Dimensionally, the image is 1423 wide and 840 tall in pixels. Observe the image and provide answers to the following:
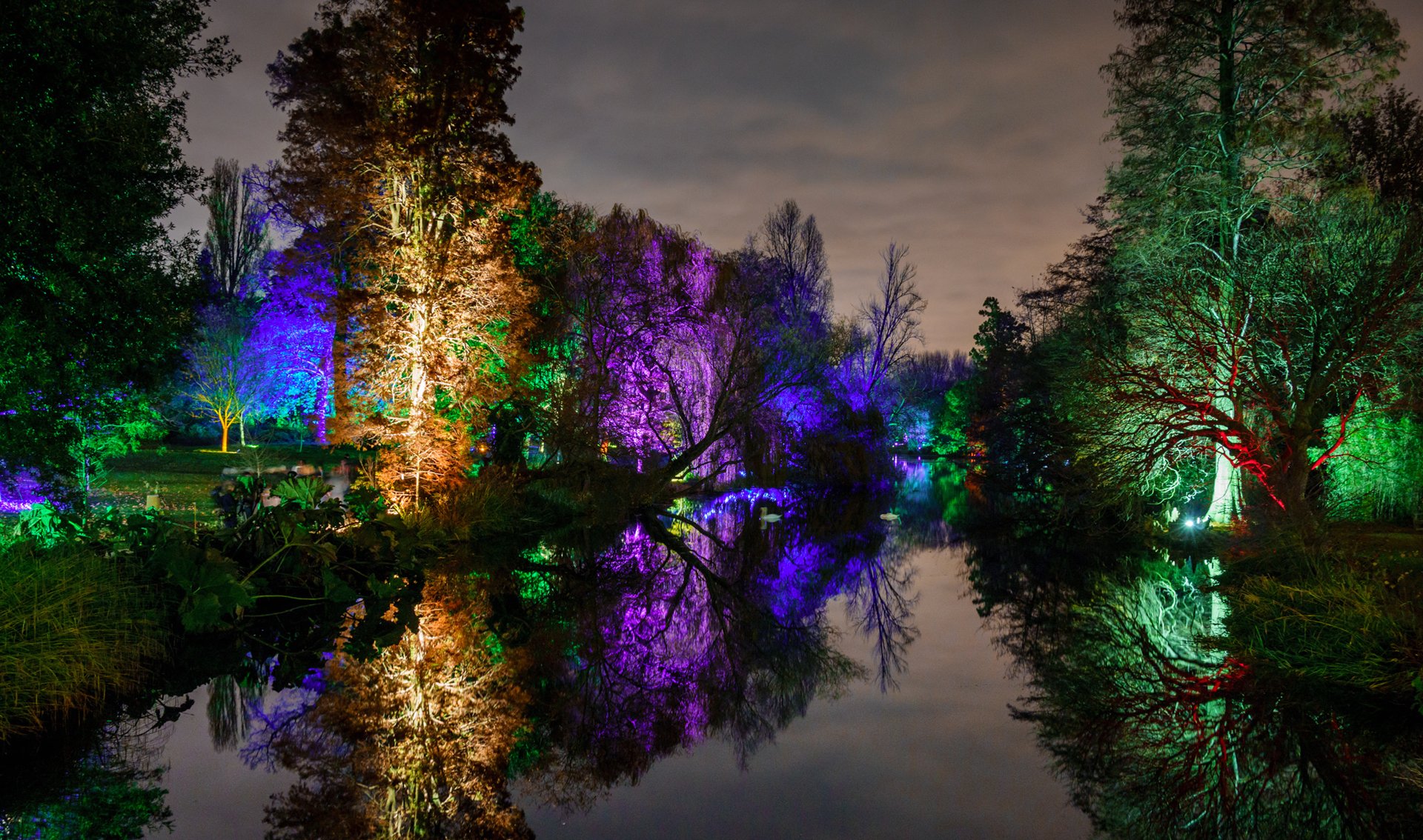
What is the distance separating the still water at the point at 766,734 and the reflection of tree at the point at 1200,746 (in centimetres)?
36

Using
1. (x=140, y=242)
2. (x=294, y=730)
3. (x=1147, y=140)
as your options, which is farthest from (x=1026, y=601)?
(x=140, y=242)

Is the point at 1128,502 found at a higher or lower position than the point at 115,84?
lower

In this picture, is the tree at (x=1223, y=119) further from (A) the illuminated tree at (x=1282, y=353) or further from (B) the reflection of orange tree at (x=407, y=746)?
(B) the reflection of orange tree at (x=407, y=746)

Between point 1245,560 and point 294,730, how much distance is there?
1230cm

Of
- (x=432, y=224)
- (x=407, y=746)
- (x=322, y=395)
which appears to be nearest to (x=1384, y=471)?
(x=407, y=746)

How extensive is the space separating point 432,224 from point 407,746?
12.3 meters

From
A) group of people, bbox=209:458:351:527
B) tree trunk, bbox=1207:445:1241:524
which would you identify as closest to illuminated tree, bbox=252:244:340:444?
group of people, bbox=209:458:351:527

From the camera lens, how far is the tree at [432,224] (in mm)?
14984

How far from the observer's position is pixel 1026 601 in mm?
11406

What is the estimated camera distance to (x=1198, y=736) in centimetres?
600

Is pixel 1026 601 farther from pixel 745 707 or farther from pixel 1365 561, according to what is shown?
pixel 745 707

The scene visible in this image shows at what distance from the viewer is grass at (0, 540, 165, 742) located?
580cm

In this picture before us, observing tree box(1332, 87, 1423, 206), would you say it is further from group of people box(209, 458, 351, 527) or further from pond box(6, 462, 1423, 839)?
group of people box(209, 458, 351, 527)

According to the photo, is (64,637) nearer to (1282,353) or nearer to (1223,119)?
(1282,353)
